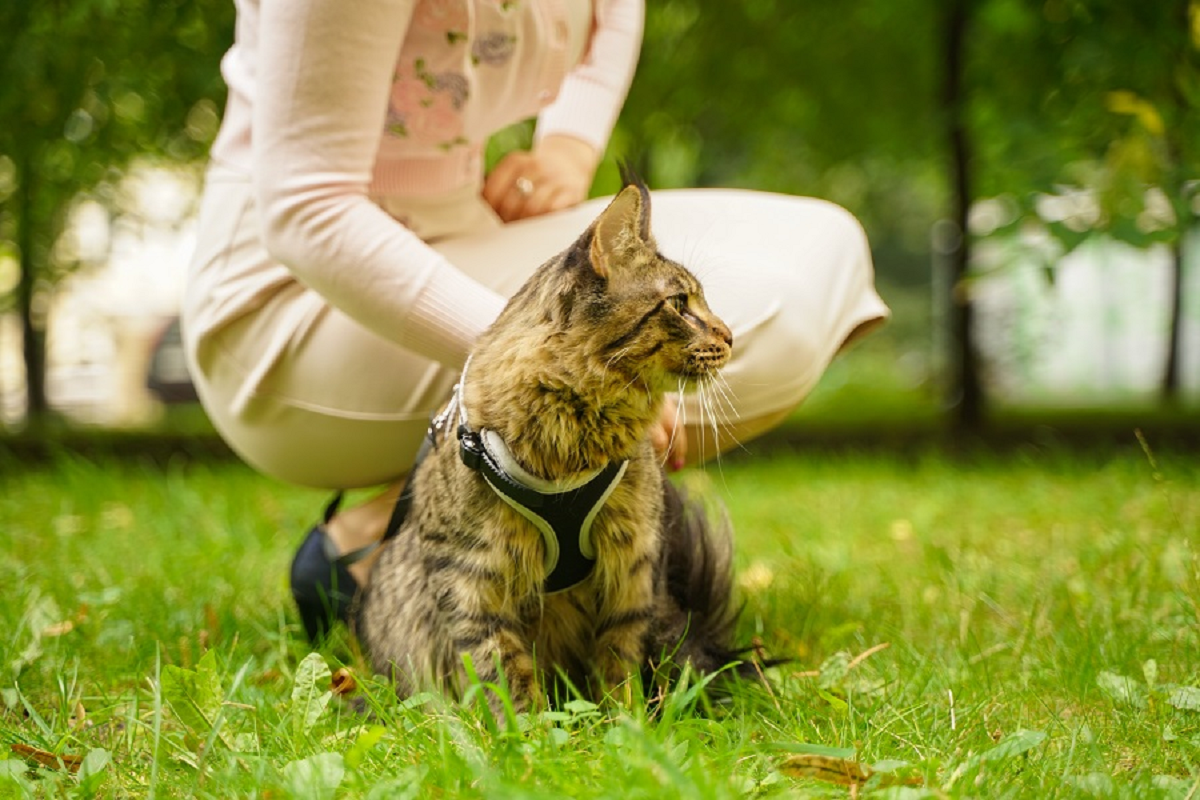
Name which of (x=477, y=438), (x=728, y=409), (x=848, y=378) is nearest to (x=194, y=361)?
(x=477, y=438)

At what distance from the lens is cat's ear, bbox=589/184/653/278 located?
54.9 inches

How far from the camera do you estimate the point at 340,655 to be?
6.43ft

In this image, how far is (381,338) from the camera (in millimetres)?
1923

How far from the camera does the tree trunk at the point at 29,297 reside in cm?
436

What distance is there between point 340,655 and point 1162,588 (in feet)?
5.27

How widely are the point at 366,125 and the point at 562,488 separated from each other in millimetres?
679

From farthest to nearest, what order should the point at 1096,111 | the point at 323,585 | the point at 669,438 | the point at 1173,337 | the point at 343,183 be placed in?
the point at 1173,337 < the point at 1096,111 < the point at 323,585 < the point at 669,438 < the point at 343,183

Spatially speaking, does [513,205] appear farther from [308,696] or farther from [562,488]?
[308,696]

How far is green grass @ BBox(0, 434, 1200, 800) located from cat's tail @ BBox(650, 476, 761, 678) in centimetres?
10

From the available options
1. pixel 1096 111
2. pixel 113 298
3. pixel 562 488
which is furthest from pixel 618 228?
pixel 113 298

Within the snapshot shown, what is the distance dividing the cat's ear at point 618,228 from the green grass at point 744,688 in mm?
495

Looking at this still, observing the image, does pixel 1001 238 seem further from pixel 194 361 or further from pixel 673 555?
pixel 194 361

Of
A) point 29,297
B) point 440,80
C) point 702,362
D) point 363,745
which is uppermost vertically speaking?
point 440,80

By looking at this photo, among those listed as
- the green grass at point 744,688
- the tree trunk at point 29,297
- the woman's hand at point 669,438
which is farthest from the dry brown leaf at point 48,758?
the tree trunk at point 29,297
